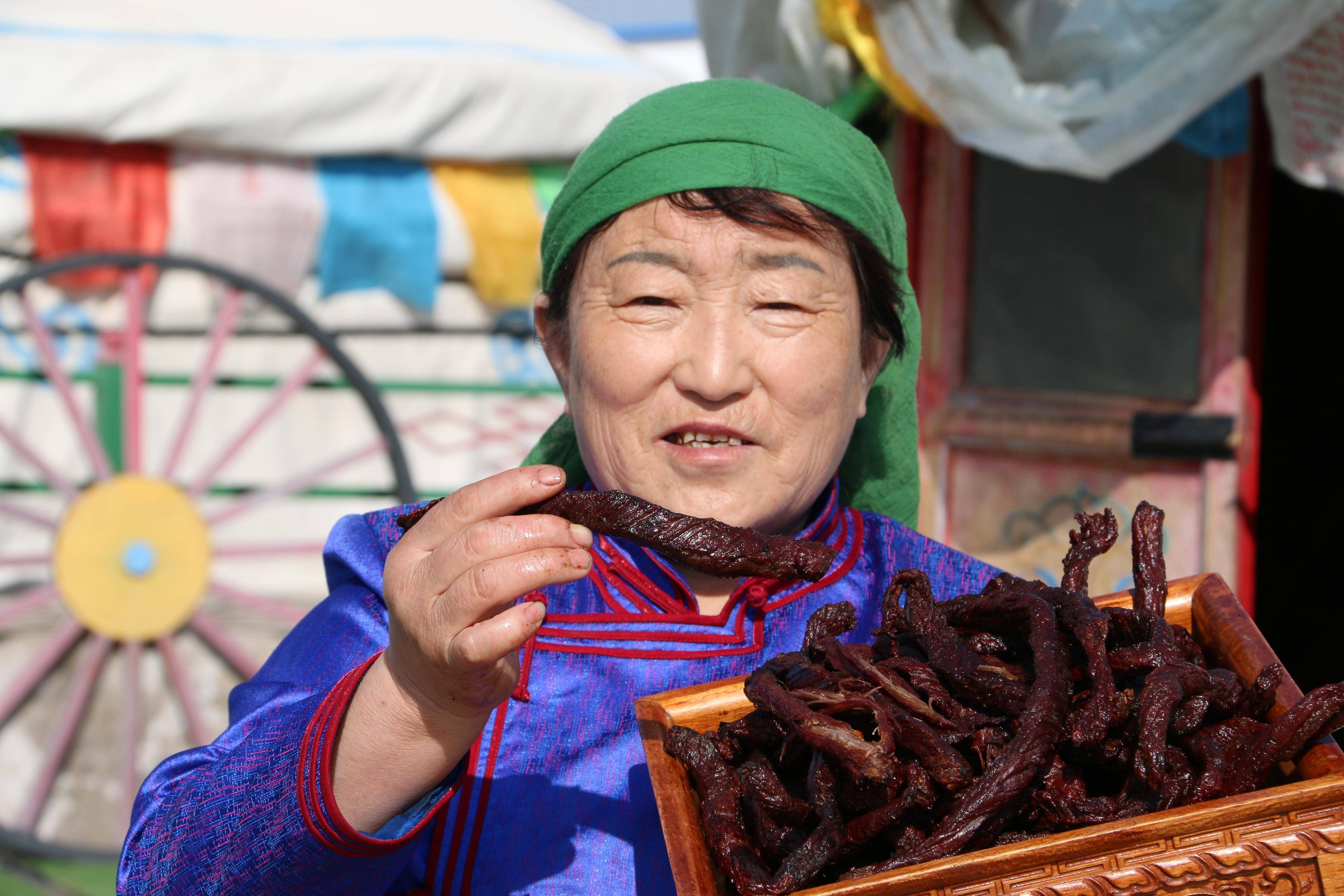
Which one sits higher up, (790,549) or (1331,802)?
(790,549)

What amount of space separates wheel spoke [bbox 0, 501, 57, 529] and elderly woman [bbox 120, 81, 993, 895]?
3.28 meters

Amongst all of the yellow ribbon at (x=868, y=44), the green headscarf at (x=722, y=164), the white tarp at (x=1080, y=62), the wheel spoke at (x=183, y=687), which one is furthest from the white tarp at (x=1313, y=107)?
the wheel spoke at (x=183, y=687)

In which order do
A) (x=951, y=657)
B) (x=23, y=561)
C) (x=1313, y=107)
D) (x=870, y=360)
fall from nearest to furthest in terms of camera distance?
(x=951, y=657), (x=870, y=360), (x=1313, y=107), (x=23, y=561)

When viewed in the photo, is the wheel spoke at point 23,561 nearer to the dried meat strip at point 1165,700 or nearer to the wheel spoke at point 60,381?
the wheel spoke at point 60,381

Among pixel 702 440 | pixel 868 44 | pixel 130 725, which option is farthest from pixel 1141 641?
pixel 130 725

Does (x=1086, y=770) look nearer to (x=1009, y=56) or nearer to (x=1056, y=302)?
(x=1009, y=56)

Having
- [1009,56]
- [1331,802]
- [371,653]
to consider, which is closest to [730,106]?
[371,653]

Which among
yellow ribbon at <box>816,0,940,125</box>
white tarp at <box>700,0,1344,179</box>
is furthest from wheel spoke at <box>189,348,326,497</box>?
white tarp at <box>700,0,1344,179</box>

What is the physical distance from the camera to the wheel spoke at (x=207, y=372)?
4.25 metres

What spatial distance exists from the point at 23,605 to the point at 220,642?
2.22 ft

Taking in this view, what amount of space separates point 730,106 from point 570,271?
0.91 feet

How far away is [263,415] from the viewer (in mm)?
4414

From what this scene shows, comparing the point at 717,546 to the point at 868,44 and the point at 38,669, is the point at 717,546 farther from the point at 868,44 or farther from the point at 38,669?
the point at 38,669

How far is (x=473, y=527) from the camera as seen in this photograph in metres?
0.98
